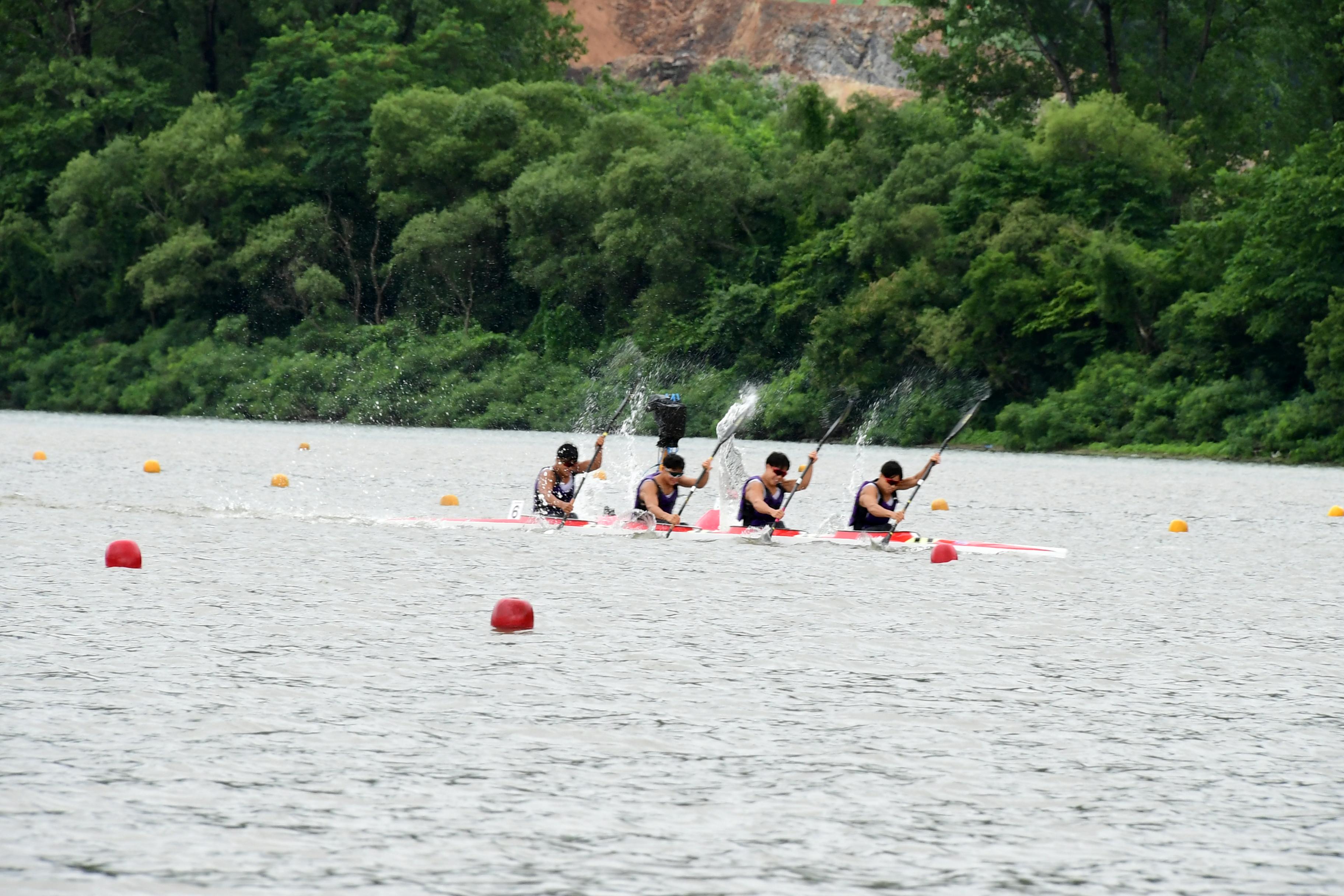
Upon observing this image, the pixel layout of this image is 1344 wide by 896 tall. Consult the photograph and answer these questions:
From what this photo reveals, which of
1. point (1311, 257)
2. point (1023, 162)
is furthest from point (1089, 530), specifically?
point (1023, 162)

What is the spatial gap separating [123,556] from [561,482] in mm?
6479

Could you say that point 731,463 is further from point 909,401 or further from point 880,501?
point 909,401

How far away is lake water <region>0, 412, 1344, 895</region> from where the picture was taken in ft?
22.1

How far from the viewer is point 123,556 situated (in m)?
16.2

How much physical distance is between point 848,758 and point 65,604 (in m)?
7.15

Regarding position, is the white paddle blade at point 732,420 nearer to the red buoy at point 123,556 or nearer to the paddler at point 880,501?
the paddler at point 880,501

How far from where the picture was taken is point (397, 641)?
12.1 metres

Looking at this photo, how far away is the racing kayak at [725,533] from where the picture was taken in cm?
1914

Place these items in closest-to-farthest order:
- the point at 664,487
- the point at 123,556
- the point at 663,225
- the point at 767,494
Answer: the point at 123,556 → the point at 767,494 → the point at 664,487 → the point at 663,225

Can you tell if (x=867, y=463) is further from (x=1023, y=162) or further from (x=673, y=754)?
(x=673, y=754)

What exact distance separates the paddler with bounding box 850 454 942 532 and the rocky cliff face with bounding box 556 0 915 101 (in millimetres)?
148816

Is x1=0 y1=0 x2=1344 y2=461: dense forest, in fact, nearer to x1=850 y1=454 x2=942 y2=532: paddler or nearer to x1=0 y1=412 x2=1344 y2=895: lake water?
x1=850 y1=454 x2=942 y2=532: paddler

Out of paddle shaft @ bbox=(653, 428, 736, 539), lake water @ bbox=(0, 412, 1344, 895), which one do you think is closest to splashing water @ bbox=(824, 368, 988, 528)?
paddle shaft @ bbox=(653, 428, 736, 539)

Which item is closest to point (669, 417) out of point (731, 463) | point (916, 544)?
point (731, 463)
